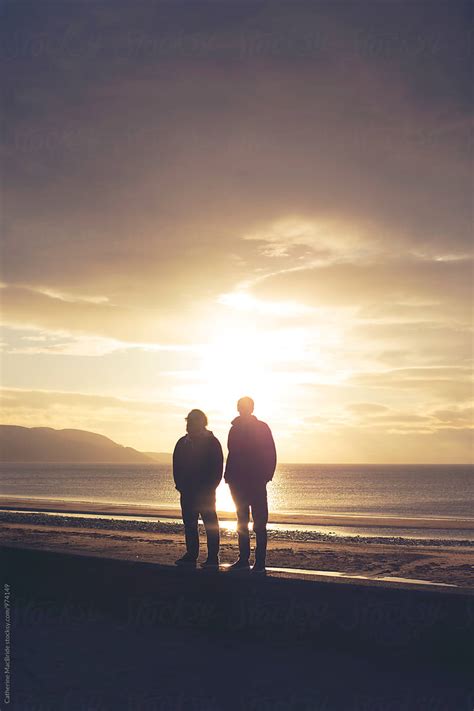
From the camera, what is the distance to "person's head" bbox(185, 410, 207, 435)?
27.3ft

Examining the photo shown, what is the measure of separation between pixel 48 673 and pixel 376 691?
2.61m

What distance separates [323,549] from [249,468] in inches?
652

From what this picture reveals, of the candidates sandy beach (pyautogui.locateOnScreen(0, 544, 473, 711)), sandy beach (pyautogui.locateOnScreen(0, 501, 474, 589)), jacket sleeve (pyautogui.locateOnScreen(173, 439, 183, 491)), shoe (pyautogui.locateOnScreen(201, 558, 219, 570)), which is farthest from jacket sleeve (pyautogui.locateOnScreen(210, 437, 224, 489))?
sandy beach (pyautogui.locateOnScreen(0, 501, 474, 589))

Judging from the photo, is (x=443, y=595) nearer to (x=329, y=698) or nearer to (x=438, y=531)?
(x=329, y=698)

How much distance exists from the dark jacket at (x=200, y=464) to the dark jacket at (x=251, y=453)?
24cm

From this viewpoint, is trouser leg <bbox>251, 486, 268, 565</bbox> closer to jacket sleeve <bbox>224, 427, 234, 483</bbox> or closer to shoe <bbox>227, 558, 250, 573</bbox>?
shoe <bbox>227, 558, 250, 573</bbox>

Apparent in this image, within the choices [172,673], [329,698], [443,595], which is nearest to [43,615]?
[172,673]

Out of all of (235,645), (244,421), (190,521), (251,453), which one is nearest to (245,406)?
(244,421)

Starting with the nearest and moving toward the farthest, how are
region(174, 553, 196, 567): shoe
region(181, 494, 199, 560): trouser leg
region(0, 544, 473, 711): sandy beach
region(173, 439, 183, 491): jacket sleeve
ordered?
region(0, 544, 473, 711): sandy beach < region(174, 553, 196, 567): shoe < region(181, 494, 199, 560): trouser leg < region(173, 439, 183, 491): jacket sleeve

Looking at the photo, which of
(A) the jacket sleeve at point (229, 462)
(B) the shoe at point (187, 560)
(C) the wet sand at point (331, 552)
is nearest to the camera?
(B) the shoe at point (187, 560)

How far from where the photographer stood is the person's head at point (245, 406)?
8.03 meters

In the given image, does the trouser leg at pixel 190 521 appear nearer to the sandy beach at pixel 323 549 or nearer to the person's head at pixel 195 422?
the person's head at pixel 195 422

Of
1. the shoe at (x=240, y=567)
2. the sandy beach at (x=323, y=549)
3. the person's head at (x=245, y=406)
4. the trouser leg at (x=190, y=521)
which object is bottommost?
the sandy beach at (x=323, y=549)

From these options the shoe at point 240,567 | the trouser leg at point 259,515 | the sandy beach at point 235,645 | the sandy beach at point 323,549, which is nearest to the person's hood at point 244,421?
the trouser leg at point 259,515
